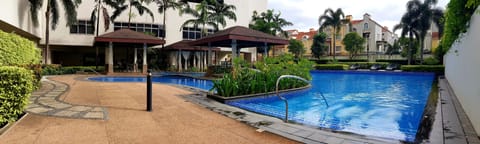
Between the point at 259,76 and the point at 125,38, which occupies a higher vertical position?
the point at 125,38

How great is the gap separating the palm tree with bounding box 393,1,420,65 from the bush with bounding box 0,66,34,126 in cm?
3202

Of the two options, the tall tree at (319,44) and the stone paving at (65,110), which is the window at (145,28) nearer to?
the stone paving at (65,110)

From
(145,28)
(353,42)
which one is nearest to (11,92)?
(145,28)

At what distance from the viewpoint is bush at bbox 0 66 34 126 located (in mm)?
4125

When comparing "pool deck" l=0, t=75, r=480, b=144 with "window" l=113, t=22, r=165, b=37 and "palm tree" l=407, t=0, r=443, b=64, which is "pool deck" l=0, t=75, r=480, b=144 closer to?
"window" l=113, t=22, r=165, b=37

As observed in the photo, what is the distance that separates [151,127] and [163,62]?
77.7 ft

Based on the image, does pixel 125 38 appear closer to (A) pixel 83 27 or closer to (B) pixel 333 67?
(A) pixel 83 27

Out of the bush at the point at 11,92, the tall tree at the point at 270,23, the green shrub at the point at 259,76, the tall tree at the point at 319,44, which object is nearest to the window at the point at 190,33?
the tall tree at the point at 270,23

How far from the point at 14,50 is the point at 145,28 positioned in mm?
19051

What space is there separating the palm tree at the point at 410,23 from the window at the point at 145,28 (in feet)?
78.2

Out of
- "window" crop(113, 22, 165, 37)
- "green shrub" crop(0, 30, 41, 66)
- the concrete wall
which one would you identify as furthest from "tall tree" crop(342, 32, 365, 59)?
"green shrub" crop(0, 30, 41, 66)

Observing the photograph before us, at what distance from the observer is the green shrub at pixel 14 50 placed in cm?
769

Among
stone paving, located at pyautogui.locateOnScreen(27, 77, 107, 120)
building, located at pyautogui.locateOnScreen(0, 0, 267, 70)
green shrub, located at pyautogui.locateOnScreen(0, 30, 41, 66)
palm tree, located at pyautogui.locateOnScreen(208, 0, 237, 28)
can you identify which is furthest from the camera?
palm tree, located at pyautogui.locateOnScreen(208, 0, 237, 28)

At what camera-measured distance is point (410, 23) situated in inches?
1130
